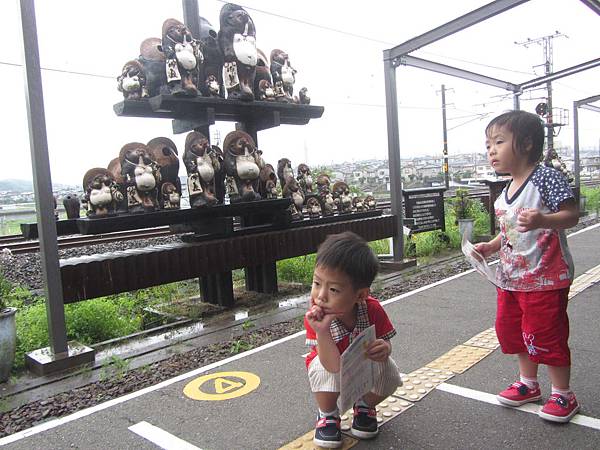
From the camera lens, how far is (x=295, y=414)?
2922 millimetres

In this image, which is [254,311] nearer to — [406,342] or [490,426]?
[406,342]

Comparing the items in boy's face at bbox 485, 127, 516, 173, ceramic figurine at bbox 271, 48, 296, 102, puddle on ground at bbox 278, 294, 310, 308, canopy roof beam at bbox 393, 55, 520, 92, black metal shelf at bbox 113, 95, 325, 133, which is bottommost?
puddle on ground at bbox 278, 294, 310, 308

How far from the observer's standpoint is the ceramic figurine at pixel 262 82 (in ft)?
20.6

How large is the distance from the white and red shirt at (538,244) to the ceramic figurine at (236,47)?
400cm

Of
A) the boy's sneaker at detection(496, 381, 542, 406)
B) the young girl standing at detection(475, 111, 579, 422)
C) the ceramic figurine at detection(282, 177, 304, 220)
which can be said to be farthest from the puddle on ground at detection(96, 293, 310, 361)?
the young girl standing at detection(475, 111, 579, 422)

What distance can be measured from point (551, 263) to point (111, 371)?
3.15m

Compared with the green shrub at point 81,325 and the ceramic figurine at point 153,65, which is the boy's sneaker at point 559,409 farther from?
the ceramic figurine at point 153,65

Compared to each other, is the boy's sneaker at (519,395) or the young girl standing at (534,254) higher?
the young girl standing at (534,254)

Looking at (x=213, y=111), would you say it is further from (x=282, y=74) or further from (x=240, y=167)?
(x=282, y=74)

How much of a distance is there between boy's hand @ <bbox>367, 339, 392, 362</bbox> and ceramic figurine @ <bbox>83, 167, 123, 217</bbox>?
337 cm

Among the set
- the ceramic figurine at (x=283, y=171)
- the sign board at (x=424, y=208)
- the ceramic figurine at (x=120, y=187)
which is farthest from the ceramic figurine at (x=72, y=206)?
the sign board at (x=424, y=208)

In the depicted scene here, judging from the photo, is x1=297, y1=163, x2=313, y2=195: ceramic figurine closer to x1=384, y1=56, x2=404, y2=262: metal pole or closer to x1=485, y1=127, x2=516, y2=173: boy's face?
x1=384, y1=56, x2=404, y2=262: metal pole

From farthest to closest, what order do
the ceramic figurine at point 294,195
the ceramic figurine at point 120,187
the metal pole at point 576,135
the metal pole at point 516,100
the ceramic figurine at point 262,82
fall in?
the metal pole at point 576,135 < the metal pole at point 516,100 < the ceramic figurine at point 294,195 < the ceramic figurine at point 262,82 < the ceramic figurine at point 120,187

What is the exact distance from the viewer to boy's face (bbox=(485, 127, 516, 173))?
103 inches
